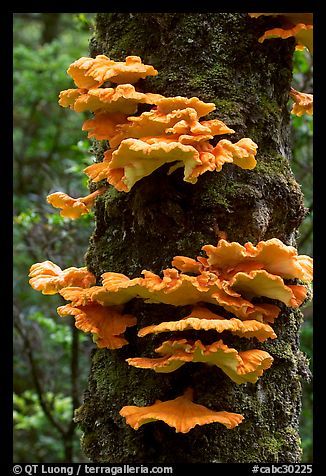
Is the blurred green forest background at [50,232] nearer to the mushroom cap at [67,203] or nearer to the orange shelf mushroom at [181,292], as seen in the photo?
the mushroom cap at [67,203]

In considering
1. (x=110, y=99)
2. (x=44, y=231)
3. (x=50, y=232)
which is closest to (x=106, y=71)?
(x=110, y=99)

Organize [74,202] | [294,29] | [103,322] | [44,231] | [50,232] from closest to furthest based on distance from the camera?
[103,322]
[294,29]
[74,202]
[50,232]
[44,231]

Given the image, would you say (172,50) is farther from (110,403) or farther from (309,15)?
(110,403)

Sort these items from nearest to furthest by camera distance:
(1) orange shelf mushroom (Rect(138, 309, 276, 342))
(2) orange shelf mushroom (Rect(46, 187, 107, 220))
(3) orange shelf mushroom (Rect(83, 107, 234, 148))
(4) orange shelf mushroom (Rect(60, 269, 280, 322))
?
(1) orange shelf mushroom (Rect(138, 309, 276, 342)), (4) orange shelf mushroom (Rect(60, 269, 280, 322)), (3) orange shelf mushroom (Rect(83, 107, 234, 148)), (2) orange shelf mushroom (Rect(46, 187, 107, 220))

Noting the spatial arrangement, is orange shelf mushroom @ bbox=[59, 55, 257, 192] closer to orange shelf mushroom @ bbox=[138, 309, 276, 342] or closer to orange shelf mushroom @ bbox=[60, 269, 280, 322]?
orange shelf mushroom @ bbox=[60, 269, 280, 322]

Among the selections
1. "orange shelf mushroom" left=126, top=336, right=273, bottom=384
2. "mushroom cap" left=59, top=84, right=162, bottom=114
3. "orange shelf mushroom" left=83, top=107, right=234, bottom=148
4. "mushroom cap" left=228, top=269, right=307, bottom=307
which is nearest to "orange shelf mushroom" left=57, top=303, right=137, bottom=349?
"orange shelf mushroom" left=126, top=336, right=273, bottom=384

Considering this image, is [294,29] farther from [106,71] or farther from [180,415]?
[180,415]
